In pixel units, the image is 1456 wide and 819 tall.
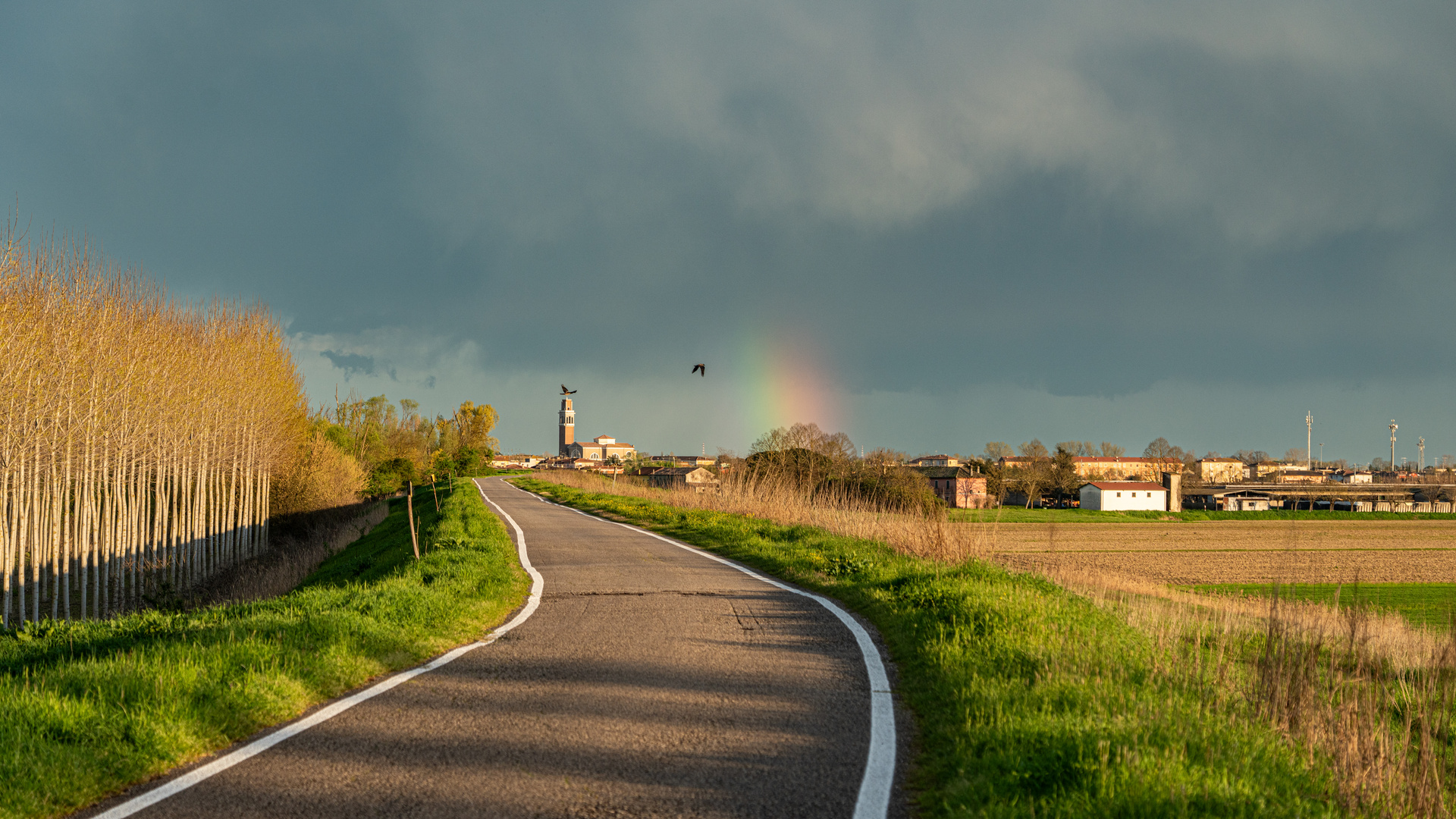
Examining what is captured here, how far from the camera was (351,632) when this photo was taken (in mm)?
7500

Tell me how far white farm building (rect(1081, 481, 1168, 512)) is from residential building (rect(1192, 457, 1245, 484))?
65521 millimetres

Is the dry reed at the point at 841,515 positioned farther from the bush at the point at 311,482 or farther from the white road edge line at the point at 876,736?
the bush at the point at 311,482

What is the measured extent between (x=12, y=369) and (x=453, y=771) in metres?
19.4

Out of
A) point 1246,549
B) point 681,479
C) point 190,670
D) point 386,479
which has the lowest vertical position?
point 1246,549

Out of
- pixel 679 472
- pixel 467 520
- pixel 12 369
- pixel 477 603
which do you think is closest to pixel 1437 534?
pixel 679 472

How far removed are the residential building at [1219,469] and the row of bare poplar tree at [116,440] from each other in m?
169

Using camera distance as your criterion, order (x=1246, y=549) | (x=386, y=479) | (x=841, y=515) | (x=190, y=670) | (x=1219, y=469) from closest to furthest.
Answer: (x=190, y=670), (x=841, y=515), (x=1246, y=549), (x=386, y=479), (x=1219, y=469)

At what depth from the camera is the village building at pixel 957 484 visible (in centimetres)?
8831

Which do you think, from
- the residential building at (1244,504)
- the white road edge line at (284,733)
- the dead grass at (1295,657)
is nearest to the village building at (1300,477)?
the residential building at (1244,504)

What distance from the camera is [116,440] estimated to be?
74.8 ft

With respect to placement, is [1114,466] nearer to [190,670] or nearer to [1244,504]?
[1244,504]

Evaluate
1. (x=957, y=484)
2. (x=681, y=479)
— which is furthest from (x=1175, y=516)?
(x=681, y=479)

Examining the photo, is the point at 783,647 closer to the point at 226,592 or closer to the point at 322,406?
the point at 226,592

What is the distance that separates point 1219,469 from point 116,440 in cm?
21938
